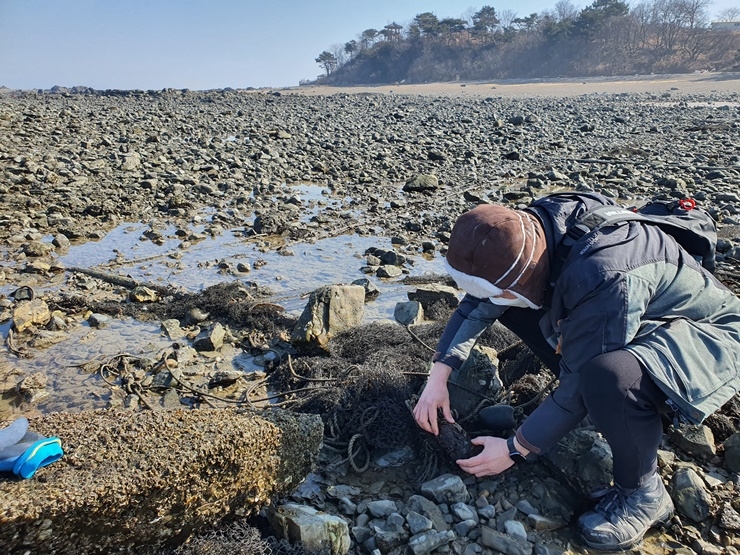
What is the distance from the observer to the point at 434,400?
264cm

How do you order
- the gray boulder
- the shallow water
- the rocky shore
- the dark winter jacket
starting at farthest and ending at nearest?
the gray boulder, the shallow water, the rocky shore, the dark winter jacket

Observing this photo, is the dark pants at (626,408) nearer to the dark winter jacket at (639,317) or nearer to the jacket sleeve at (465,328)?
the dark winter jacket at (639,317)

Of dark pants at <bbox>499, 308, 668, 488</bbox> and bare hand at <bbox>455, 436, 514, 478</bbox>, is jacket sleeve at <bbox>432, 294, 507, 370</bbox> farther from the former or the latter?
dark pants at <bbox>499, 308, 668, 488</bbox>

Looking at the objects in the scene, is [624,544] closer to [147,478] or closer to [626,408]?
[626,408]

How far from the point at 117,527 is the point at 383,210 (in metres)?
6.46

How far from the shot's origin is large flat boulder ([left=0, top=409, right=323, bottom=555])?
1806 mm

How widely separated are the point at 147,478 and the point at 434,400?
1263mm

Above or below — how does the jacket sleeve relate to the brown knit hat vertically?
below

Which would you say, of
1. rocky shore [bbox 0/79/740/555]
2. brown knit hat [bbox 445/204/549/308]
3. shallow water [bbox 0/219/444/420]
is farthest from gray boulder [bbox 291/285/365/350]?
brown knit hat [bbox 445/204/549/308]

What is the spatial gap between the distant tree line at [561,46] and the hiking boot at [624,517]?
47110 millimetres

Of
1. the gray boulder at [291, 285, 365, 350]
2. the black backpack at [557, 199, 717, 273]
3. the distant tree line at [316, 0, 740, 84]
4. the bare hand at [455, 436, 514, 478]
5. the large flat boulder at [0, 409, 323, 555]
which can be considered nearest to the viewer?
the large flat boulder at [0, 409, 323, 555]

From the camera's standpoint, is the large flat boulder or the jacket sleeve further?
the jacket sleeve

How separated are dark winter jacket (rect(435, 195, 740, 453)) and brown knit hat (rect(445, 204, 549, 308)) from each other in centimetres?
9

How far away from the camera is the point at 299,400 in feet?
11.1
